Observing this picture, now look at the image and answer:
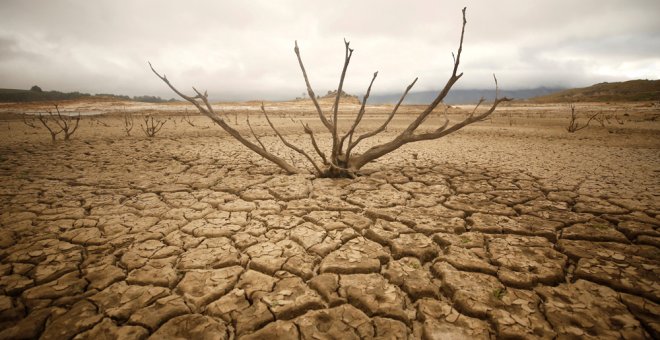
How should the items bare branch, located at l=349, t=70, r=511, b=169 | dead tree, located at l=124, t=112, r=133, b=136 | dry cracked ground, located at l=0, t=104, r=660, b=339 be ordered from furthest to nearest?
1. dead tree, located at l=124, t=112, r=133, b=136
2. bare branch, located at l=349, t=70, r=511, b=169
3. dry cracked ground, located at l=0, t=104, r=660, b=339

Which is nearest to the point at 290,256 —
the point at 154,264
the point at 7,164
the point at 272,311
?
the point at 272,311

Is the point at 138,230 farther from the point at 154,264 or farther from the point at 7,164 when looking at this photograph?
the point at 7,164

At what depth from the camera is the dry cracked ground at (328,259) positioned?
44.8 inches

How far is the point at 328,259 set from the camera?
1.61 meters

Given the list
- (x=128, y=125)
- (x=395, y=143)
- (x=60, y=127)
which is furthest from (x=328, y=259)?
(x=60, y=127)

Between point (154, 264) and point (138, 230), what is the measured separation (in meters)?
0.55

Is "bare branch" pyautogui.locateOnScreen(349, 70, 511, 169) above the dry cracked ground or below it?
above

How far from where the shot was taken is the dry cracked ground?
1139 millimetres

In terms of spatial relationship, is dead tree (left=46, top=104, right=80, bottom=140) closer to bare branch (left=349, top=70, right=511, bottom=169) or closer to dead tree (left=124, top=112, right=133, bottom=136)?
dead tree (left=124, top=112, right=133, bottom=136)

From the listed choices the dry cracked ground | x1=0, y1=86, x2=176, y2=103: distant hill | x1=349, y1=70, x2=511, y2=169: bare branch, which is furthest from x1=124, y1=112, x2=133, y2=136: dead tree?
x1=0, y1=86, x2=176, y2=103: distant hill

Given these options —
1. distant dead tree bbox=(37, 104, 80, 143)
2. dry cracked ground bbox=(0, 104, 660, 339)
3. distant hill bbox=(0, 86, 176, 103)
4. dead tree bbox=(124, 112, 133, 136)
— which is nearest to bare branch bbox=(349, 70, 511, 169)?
dry cracked ground bbox=(0, 104, 660, 339)

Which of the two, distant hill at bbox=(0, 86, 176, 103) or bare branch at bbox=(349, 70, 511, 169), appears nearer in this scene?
bare branch at bbox=(349, 70, 511, 169)

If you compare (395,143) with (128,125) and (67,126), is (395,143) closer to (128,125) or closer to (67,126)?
(67,126)

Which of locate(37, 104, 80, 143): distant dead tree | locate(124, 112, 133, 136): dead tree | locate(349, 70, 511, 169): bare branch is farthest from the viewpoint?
locate(124, 112, 133, 136): dead tree
